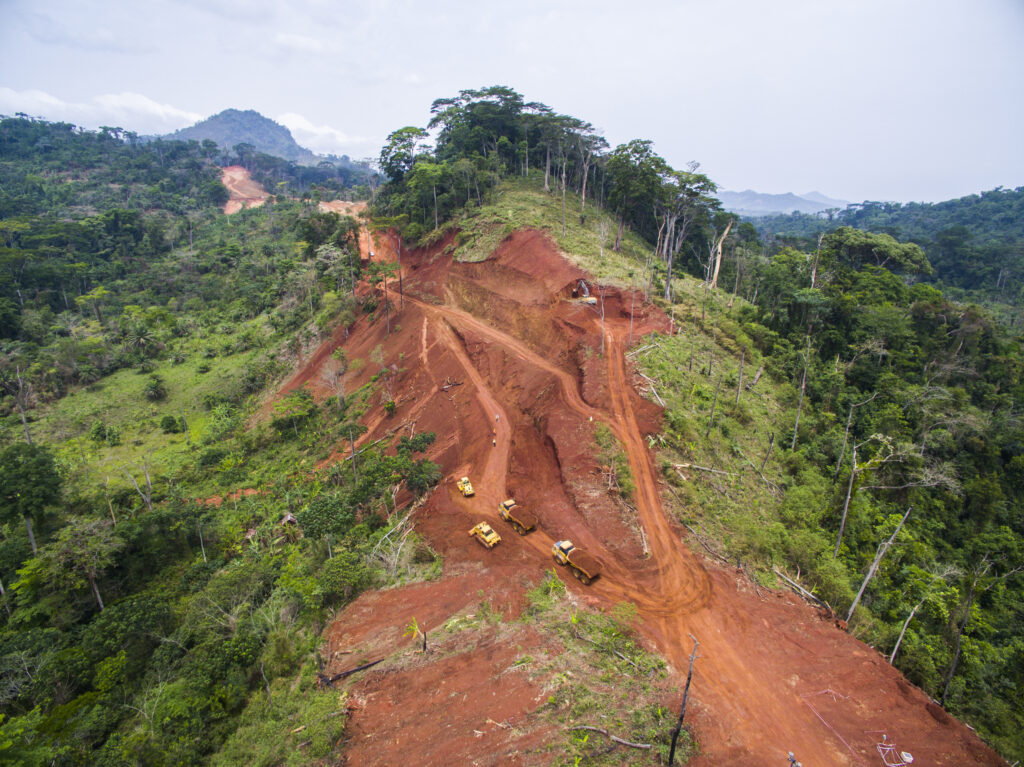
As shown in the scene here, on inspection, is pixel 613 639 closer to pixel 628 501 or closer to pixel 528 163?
pixel 628 501

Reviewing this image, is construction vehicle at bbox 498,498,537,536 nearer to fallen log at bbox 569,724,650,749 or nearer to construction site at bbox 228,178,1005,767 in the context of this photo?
construction site at bbox 228,178,1005,767

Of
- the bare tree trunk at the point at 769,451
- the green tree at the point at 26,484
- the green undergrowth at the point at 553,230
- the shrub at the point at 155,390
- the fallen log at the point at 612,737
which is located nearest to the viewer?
the fallen log at the point at 612,737

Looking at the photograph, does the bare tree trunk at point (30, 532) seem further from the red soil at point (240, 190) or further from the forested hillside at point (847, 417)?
the red soil at point (240, 190)

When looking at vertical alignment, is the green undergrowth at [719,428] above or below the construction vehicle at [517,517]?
above

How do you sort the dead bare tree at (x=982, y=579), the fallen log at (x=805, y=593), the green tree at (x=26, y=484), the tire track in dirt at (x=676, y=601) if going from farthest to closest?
the green tree at (x=26, y=484), the dead bare tree at (x=982, y=579), the fallen log at (x=805, y=593), the tire track in dirt at (x=676, y=601)

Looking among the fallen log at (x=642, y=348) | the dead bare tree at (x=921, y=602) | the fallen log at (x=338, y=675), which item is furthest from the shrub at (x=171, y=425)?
the dead bare tree at (x=921, y=602)

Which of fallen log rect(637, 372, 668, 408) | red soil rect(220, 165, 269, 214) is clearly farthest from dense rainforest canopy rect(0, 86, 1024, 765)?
red soil rect(220, 165, 269, 214)

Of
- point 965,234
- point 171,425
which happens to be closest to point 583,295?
point 171,425

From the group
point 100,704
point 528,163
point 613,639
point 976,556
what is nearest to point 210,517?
point 100,704
